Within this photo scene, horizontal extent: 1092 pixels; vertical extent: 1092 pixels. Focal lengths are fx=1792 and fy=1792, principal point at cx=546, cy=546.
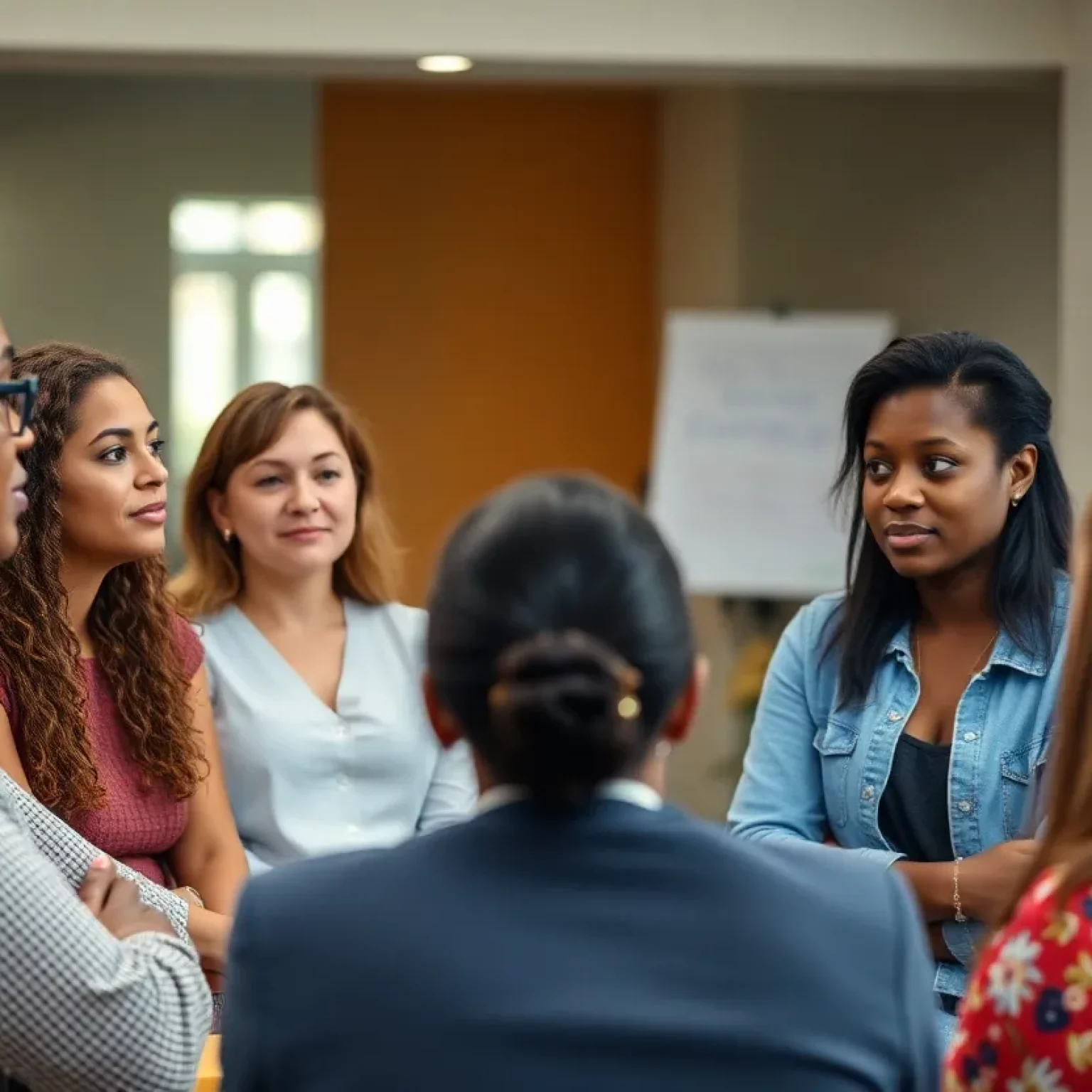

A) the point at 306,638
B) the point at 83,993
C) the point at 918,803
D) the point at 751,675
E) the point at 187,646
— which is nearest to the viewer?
the point at 83,993

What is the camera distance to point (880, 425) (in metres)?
2.23

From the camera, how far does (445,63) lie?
14.3ft

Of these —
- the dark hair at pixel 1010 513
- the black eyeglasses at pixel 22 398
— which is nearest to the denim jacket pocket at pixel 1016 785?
the dark hair at pixel 1010 513

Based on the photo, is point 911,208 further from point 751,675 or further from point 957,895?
point 957,895

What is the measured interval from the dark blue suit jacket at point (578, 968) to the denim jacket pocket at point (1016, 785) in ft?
3.11

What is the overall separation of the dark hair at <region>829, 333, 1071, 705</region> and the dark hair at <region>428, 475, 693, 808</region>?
1092 mm

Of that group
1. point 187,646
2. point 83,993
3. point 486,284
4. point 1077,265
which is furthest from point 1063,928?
point 486,284

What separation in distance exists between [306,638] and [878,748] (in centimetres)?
116

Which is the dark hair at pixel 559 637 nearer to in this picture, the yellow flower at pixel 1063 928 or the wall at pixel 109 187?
the yellow flower at pixel 1063 928

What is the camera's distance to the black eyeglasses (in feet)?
5.92

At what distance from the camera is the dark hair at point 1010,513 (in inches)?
86.7

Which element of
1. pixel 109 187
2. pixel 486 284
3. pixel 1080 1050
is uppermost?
pixel 109 187

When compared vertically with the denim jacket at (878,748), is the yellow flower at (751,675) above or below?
below

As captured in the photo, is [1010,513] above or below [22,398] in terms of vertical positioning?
below
